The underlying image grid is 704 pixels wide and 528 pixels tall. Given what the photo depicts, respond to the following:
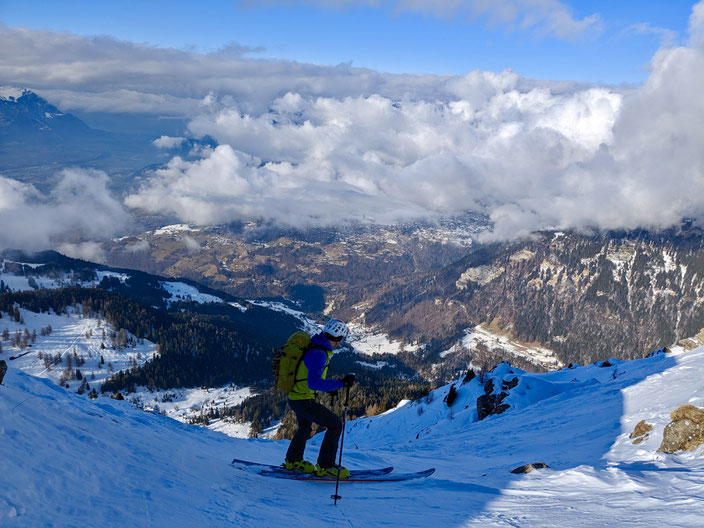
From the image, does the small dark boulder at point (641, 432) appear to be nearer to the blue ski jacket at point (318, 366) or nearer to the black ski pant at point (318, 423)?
the black ski pant at point (318, 423)

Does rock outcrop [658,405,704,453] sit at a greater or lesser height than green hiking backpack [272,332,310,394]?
lesser

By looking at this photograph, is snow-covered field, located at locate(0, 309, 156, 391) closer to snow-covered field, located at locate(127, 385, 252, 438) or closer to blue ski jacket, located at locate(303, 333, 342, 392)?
snow-covered field, located at locate(127, 385, 252, 438)

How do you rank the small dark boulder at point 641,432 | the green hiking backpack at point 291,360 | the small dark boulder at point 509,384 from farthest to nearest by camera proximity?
1. the small dark boulder at point 509,384
2. the small dark boulder at point 641,432
3. the green hiking backpack at point 291,360

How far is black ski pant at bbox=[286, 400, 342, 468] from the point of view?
36.3 ft

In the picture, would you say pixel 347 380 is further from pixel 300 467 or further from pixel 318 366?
pixel 300 467

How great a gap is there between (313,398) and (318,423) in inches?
28.1

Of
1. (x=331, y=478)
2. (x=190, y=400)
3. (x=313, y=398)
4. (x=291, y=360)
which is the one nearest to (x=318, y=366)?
(x=291, y=360)

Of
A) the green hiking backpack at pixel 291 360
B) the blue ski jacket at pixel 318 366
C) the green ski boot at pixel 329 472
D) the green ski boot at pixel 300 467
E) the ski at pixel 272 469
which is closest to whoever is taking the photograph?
the blue ski jacket at pixel 318 366

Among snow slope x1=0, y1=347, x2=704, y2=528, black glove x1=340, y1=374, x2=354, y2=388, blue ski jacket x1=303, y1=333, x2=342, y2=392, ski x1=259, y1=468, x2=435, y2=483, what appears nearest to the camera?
snow slope x1=0, y1=347, x2=704, y2=528

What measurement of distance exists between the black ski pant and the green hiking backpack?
737 millimetres

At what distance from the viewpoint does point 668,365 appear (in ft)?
107

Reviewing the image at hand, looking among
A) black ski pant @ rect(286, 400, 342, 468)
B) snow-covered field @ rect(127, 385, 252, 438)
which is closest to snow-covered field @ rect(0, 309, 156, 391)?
snow-covered field @ rect(127, 385, 252, 438)

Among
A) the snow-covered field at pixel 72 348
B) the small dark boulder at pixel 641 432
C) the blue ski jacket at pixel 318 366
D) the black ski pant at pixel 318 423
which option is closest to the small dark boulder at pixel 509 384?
the small dark boulder at pixel 641 432

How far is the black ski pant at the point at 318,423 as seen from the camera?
11078mm
